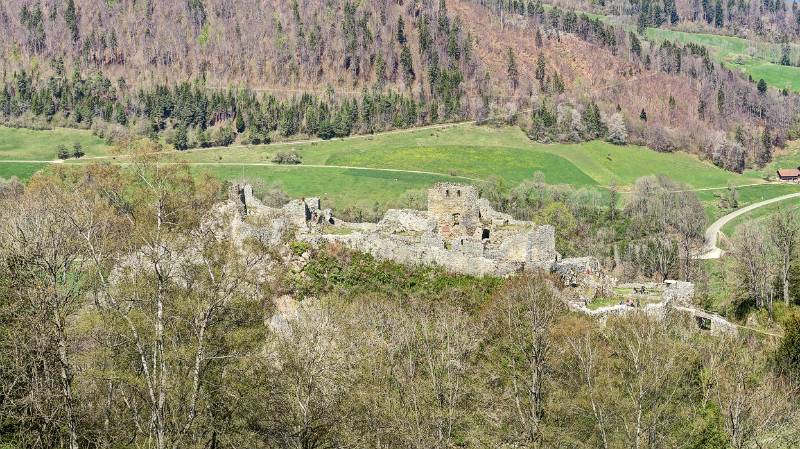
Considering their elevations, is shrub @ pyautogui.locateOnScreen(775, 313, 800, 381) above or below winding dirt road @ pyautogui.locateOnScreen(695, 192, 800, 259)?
above

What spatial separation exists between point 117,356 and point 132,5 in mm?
181540

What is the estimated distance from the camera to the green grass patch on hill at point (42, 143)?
130500 millimetres

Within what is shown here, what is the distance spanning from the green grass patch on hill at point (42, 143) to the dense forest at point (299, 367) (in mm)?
98556

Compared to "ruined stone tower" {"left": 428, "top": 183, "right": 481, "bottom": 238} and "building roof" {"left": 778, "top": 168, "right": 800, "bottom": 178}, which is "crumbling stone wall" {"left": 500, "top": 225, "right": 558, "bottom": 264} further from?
"building roof" {"left": 778, "top": 168, "right": 800, "bottom": 178}

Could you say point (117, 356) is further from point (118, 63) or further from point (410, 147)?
point (118, 63)

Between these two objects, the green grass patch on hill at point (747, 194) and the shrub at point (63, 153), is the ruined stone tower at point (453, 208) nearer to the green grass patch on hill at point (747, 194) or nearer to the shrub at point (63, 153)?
the green grass patch on hill at point (747, 194)

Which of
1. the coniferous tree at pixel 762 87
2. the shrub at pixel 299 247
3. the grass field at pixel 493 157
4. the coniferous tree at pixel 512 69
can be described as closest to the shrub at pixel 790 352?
the shrub at pixel 299 247

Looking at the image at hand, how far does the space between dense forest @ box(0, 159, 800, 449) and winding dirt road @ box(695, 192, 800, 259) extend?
184 feet

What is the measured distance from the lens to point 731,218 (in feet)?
376

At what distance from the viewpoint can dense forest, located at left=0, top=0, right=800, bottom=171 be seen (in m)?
153

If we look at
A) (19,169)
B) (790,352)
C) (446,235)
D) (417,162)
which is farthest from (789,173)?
(19,169)

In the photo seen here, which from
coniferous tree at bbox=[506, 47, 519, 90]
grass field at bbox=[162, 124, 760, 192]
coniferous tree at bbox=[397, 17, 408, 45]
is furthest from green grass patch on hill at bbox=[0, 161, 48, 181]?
coniferous tree at bbox=[506, 47, 519, 90]

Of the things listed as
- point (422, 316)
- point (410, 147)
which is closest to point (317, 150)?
point (410, 147)

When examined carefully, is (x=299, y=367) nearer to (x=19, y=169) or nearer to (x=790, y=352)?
(x=790, y=352)
